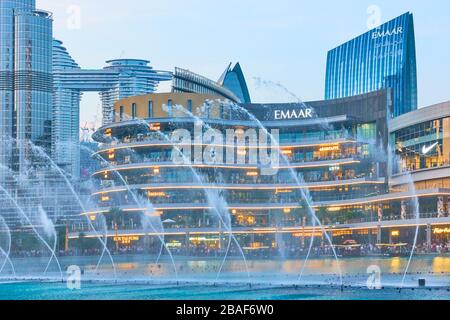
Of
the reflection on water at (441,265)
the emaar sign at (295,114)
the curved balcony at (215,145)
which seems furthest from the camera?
the emaar sign at (295,114)

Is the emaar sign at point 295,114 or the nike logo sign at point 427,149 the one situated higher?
the emaar sign at point 295,114

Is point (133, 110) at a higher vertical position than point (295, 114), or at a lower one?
higher

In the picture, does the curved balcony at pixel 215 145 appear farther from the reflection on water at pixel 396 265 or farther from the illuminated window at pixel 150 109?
the reflection on water at pixel 396 265

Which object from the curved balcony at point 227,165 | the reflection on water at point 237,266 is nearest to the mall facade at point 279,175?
the curved balcony at point 227,165

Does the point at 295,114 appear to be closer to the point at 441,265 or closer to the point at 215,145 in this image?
the point at 215,145

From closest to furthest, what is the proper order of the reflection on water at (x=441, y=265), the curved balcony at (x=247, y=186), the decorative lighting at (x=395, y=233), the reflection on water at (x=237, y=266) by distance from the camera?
the reflection on water at (x=441, y=265) → the reflection on water at (x=237, y=266) → the decorative lighting at (x=395, y=233) → the curved balcony at (x=247, y=186)

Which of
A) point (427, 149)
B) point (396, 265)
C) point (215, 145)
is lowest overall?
point (396, 265)

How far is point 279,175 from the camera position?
182m

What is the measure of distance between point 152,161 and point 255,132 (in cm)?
2372

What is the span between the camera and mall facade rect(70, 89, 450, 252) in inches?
6078

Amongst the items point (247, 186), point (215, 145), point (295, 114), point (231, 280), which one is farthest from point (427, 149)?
point (231, 280)

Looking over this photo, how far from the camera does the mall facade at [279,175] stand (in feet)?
506
